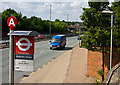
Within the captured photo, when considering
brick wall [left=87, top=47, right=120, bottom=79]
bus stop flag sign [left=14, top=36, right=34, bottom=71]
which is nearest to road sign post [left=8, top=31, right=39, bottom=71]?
bus stop flag sign [left=14, top=36, right=34, bottom=71]

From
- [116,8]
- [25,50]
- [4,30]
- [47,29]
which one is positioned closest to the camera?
[25,50]

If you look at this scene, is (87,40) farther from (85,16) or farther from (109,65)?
(109,65)

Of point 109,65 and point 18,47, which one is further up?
point 18,47

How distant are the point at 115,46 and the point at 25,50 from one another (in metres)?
8.08

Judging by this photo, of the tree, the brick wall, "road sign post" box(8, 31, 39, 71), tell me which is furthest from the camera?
the brick wall

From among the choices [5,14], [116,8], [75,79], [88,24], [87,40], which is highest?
[5,14]

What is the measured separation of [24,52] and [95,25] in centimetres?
732

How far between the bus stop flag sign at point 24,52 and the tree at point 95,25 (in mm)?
6475

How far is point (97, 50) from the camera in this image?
430 inches

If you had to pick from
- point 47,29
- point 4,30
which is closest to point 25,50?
point 4,30

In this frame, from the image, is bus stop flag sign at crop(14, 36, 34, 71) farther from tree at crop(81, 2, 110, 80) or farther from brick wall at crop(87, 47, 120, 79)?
brick wall at crop(87, 47, 120, 79)

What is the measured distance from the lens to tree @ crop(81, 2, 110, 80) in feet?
34.8

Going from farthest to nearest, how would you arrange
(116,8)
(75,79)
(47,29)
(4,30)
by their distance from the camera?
(47,29)
(4,30)
(116,8)
(75,79)

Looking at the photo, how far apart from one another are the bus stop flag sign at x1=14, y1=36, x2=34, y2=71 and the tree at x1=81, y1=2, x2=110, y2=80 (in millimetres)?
6475
